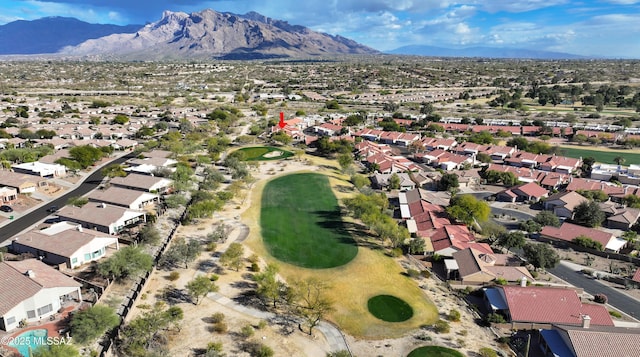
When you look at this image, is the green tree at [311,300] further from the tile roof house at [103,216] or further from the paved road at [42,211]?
the paved road at [42,211]

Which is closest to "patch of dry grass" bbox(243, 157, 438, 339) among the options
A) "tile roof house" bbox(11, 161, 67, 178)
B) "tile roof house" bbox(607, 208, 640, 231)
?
"tile roof house" bbox(607, 208, 640, 231)

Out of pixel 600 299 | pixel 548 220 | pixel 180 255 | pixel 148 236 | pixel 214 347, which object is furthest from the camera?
pixel 548 220

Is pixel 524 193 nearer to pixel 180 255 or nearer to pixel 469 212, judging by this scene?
pixel 469 212

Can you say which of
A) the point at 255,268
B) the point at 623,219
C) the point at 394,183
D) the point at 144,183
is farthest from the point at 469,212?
the point at 144,183

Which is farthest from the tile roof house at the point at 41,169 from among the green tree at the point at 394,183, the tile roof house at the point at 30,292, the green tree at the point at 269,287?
the green tree at the point at 394,183

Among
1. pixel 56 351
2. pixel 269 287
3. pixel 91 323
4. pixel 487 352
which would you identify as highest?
pixel 56 351

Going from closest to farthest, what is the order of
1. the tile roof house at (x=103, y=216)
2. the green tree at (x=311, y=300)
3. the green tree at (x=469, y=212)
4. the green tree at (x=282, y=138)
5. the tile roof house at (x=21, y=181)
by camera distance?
the green tree at (x=311, y=300), the tile roof house at (x=103, y=216), the green tree at (x=469, y=212), the tile roof house at (x=21, y=181), the green tree at (x=282, y=138)

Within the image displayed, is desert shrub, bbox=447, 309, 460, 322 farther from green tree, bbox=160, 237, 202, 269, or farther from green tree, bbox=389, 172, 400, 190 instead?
green tree, bbox=389, 172, 400, 190
